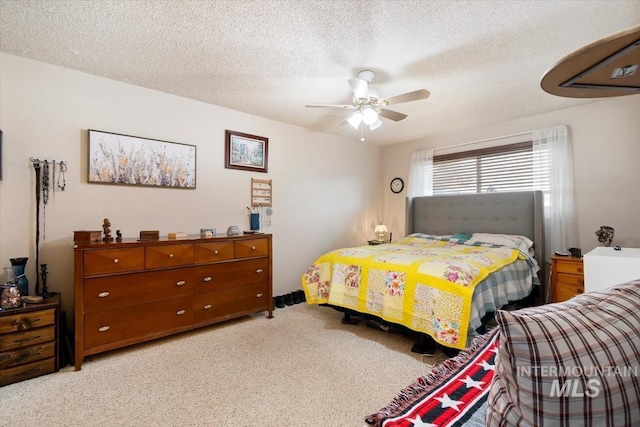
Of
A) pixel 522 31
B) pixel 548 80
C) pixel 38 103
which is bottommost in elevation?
pixel 548 80

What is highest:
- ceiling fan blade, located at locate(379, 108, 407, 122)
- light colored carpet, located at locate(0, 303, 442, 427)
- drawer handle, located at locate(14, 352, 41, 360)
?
ceiling fan blade, located at locate(379, 108, 407, 122)

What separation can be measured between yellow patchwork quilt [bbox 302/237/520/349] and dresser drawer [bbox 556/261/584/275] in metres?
0.43

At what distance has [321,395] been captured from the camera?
196 cm

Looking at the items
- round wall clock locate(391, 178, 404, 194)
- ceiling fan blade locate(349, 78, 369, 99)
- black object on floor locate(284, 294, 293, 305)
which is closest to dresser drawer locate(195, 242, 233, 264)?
black object on floor locate(284, 294, 293, 305)

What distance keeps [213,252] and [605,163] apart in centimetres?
453

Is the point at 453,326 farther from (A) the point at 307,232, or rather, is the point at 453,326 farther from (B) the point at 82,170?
(B) the point at 82,170

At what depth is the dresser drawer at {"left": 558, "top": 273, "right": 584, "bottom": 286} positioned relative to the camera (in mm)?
2949

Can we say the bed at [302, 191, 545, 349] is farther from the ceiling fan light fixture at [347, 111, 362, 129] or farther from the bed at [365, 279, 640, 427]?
the bed at [365, 279, 640, 427]

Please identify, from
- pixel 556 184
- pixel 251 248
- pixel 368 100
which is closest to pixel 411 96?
pixel 368 100

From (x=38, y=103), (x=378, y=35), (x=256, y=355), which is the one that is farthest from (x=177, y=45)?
(x=256, y=355)

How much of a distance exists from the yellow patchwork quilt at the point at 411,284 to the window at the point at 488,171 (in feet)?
4.03

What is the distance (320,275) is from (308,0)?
2545 mm

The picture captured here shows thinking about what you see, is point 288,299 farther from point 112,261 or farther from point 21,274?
point 21,274

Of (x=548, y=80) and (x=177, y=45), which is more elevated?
(x=177, y=45)
